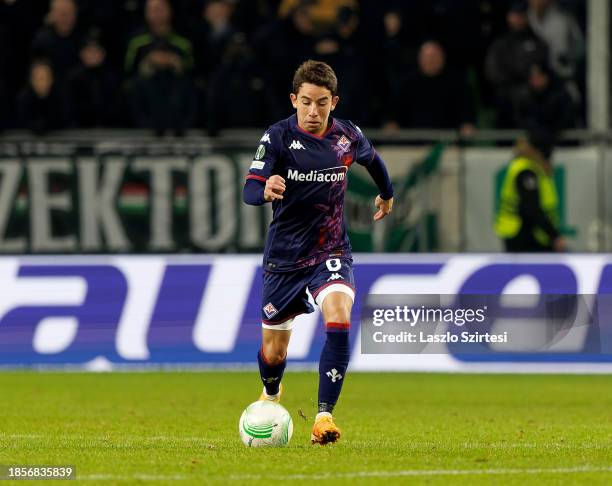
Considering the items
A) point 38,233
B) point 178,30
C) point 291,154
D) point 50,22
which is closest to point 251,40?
point 178,30

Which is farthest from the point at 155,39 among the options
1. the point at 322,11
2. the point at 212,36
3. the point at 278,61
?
the point at 322,11

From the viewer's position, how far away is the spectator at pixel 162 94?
1698cm

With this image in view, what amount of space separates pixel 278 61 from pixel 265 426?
31.3 ft

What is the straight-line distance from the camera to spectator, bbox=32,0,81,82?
57.0 feet

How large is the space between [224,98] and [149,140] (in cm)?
133

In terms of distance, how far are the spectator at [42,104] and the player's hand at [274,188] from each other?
8.96 meters

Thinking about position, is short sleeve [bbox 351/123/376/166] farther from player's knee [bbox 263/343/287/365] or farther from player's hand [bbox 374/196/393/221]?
player's knee [bbox 263/343/287/365]

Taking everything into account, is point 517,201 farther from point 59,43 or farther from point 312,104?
point 312,104

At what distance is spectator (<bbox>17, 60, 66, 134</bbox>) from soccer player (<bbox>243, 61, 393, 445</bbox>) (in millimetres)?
8278

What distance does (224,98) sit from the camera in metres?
17.1

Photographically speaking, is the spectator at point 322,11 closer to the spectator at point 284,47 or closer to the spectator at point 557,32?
the spectator at point 284,47


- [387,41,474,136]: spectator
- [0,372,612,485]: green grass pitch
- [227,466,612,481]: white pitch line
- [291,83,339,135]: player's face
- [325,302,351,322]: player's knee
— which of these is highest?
[291,83,339,135]: player's face

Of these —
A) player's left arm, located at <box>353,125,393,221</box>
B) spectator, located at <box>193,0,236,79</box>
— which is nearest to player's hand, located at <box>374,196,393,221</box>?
player's left arm, located at <box>353,125,393,221</box>

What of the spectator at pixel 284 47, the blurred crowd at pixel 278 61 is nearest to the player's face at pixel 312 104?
the blurred crowd at pixel 278 61
